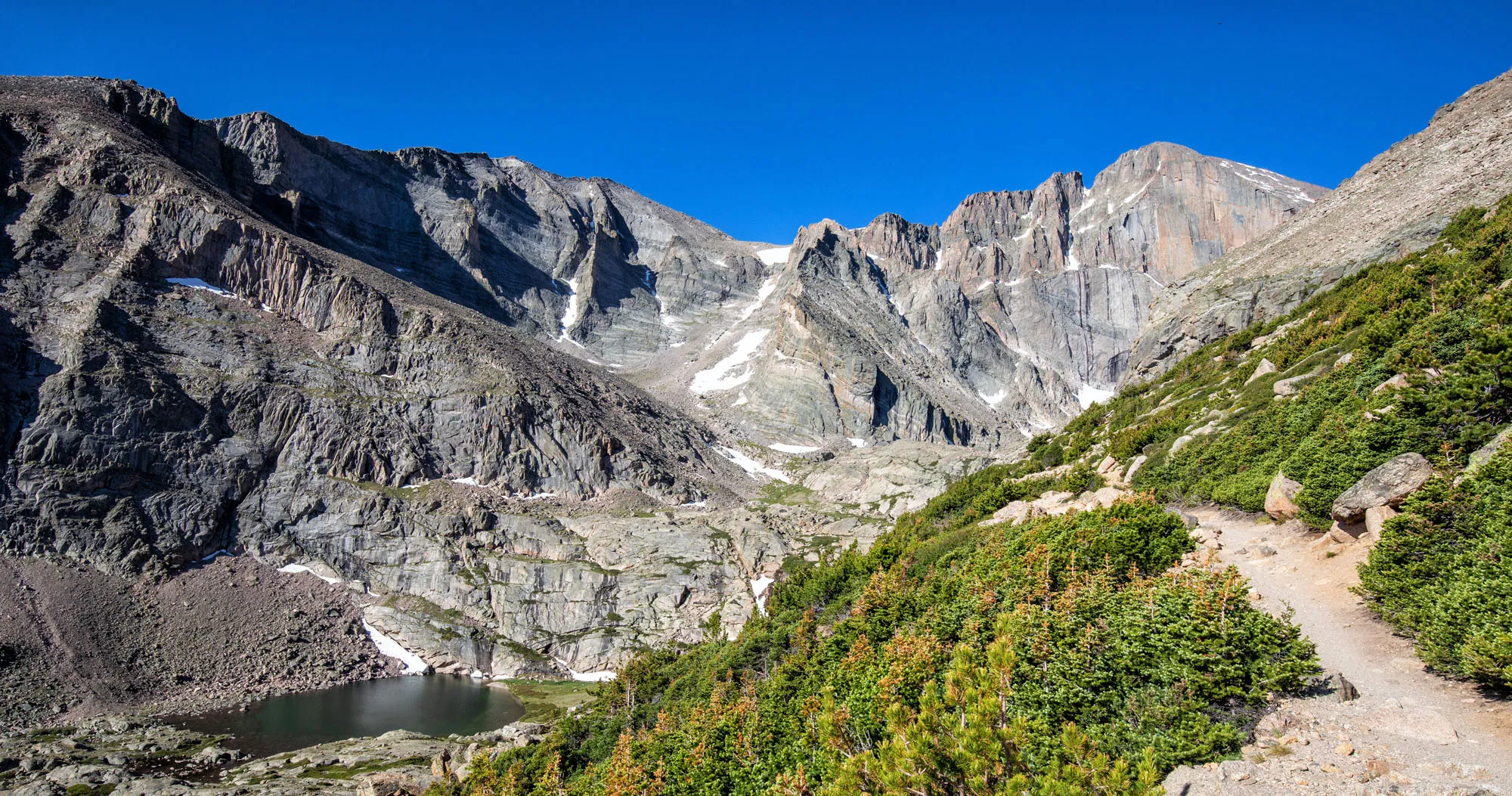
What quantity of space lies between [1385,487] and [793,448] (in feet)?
510

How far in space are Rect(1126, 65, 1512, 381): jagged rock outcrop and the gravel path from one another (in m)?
37.2

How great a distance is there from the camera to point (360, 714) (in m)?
74.6

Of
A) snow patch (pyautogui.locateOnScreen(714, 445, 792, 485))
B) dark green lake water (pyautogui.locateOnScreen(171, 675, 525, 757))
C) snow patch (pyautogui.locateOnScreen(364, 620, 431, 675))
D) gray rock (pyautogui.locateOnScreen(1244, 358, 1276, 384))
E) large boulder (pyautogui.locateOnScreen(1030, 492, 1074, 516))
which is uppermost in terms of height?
snow patch (pyautogui.locateOnScreen(714, 445, 792, 485))

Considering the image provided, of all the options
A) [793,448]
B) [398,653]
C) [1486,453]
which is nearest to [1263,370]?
[1486,453]

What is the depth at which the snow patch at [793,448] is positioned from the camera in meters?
168

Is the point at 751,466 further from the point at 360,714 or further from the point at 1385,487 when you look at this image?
the point at 1385,487

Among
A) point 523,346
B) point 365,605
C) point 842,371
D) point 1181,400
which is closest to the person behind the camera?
point 1181,400

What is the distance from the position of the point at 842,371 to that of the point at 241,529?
431 feet

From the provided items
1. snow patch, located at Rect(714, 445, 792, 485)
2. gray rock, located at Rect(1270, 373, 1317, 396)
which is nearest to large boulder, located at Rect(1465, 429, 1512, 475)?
gray rock, located at Rect(1270, 373, 1317, 396)

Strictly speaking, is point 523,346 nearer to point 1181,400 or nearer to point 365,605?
point 365,605

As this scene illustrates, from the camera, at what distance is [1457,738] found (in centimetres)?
1055

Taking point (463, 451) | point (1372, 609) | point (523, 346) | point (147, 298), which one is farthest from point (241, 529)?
point (1372, 609)

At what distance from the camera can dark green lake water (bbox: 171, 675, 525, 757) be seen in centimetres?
6712

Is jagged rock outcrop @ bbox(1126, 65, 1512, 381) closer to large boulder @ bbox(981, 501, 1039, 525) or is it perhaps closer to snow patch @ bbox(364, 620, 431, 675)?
large boulder @ bbox(981, 501, 1039, 525)
